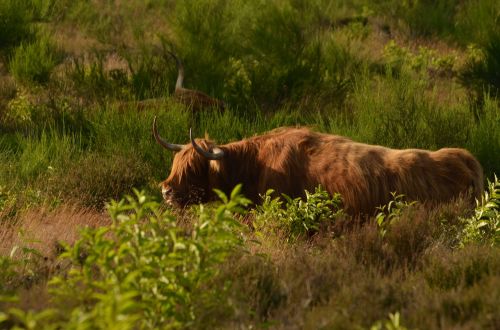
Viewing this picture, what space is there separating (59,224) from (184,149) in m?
1.20

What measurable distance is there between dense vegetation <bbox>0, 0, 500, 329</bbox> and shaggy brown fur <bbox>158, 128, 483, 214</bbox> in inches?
7.6

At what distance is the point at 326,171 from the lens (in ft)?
22.3

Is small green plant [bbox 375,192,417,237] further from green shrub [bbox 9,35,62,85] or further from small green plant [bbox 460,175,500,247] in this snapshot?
green shrub [bbox 9,35,62,85]

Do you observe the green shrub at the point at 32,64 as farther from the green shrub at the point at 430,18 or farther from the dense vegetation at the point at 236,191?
the green shrub at the point at 430,18

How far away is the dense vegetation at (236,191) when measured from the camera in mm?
4078

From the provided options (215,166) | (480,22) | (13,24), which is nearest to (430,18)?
(480,22)

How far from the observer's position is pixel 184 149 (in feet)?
23.8

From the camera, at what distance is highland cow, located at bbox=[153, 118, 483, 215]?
265 inches

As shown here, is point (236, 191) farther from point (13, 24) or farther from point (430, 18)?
point (430, 18)

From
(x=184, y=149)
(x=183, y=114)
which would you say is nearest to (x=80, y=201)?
(x=184, y=149)

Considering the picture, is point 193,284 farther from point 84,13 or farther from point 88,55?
point 84,13

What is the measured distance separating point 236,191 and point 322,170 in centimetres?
279

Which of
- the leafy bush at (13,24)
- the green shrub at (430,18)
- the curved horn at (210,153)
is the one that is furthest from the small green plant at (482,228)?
the green shrub at (430,18)

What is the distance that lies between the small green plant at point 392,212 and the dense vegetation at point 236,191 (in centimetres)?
3
